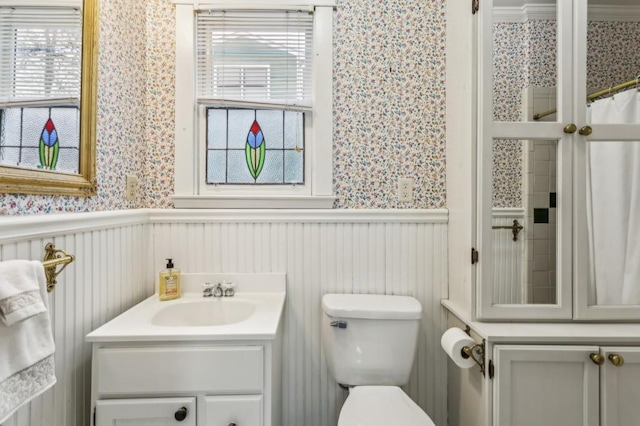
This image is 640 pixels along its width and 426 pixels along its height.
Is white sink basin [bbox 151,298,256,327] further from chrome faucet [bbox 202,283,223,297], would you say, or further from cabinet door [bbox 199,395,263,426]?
cabinet door [bbox 199,395,263,426]

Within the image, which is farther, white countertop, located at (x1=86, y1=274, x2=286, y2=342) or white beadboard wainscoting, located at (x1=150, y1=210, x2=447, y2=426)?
white beadboard wainscoting, located at (x1=150, y1=210, x2=447, y2=426)

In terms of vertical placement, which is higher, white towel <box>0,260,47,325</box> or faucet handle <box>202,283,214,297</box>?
white towel <box>0,260,47,325</box>

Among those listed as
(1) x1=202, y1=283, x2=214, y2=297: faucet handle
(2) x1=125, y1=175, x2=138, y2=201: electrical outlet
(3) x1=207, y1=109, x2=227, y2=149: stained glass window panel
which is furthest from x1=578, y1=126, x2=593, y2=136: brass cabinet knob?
(2) x1=125, y1=175, x2=138, y2=201: electrical outlet

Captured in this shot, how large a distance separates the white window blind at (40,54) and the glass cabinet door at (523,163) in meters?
1.48

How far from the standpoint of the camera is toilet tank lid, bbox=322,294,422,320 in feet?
4.55

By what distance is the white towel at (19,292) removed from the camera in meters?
0.70

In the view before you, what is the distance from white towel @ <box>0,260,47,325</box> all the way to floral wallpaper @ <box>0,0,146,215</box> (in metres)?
0.33

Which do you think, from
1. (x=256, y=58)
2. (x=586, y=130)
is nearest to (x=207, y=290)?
(x=256, y=58)

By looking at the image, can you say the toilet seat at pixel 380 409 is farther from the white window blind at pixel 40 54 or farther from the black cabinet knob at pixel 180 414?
the white window blind at pixel 40 54

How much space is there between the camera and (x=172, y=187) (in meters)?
1.62

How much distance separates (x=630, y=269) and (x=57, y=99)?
214cm

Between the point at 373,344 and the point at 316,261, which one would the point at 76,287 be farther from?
the point at 373,344

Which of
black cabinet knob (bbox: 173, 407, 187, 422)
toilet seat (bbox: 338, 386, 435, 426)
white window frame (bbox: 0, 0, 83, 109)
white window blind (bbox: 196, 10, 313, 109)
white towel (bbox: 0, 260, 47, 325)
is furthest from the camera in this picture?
white window blind (bbox: 196, 10, 313, 109)

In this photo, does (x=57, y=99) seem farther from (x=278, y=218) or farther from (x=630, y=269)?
(x=630, y=269)
